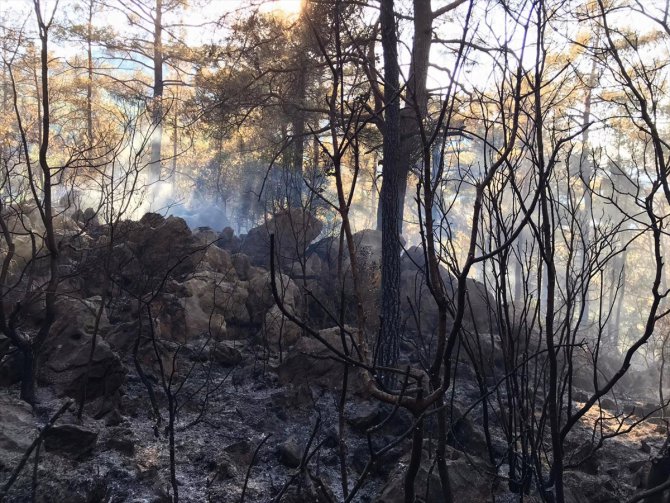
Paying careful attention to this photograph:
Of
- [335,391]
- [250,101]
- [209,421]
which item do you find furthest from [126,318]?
[250,101]

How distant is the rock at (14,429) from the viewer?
254cm

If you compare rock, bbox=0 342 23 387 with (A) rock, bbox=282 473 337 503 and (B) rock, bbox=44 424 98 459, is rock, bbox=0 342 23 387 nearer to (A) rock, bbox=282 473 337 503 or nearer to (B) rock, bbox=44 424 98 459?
(B) rock, bbox=44 424 98 459

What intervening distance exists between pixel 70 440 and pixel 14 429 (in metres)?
0.31

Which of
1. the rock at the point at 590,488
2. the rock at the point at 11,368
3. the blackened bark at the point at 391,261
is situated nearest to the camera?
the rock at the point at 590,488

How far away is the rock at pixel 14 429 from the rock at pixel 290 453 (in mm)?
1583

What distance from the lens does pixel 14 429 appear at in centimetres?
276

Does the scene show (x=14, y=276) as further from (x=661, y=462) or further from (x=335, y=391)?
(x=661, y=462)

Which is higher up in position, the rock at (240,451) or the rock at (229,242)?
the rock at (229,242)

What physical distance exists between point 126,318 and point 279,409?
234cm

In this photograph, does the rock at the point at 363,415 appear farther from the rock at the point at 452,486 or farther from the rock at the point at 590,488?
the rock at the point at 590,488

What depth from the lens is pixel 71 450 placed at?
2809 millimetres

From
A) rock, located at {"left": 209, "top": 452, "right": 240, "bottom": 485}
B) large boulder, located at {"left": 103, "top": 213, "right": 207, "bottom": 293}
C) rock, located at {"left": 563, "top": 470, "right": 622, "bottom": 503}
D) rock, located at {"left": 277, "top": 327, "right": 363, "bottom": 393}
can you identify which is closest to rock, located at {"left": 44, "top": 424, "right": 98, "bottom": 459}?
rock, located at {"left": 209, "top": 452, "right": 240, "bottom": 485}

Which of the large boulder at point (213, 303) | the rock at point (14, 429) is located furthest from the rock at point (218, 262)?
the rock at point (14, 429)

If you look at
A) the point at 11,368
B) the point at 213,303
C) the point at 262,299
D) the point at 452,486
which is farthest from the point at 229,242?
the point at 452,486
